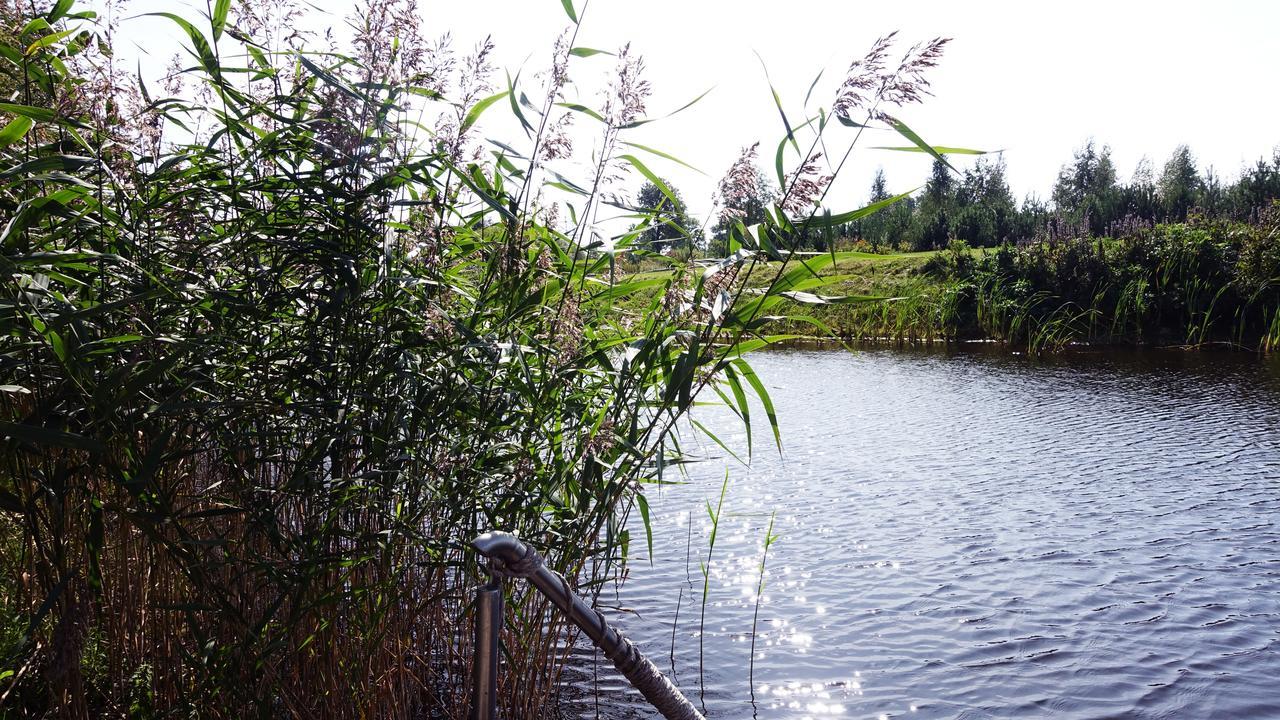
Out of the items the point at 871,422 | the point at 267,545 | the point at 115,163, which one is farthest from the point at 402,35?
the point at 871,422

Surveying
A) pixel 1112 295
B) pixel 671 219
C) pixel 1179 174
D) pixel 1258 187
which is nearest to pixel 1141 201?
pixel 1258 187

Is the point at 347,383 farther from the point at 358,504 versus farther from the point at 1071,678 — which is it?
the point at 1071,678

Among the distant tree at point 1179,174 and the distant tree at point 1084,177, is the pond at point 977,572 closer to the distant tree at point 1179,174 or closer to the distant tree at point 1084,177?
the distant tree at point 1179,174

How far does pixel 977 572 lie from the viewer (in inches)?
247

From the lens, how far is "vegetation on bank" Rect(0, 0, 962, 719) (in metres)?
2.55

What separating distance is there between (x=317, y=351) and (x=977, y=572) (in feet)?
16.5

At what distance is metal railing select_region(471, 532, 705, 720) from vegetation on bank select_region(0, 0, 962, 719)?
36.3 inches

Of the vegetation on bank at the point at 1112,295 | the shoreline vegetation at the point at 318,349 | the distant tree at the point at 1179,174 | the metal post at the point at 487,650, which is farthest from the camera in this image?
the distant tree at the point at 1179,174

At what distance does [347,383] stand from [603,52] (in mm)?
1317

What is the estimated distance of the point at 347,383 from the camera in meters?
2.75

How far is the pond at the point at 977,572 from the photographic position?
15.4ft

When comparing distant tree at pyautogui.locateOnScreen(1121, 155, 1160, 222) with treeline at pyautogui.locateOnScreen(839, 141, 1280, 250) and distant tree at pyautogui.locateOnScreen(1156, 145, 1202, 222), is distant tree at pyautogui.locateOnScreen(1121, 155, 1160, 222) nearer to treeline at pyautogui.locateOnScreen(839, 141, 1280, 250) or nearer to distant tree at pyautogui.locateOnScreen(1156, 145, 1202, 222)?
treeline at pyautogui.locateOnScreen(839, 141, 1280, 250)

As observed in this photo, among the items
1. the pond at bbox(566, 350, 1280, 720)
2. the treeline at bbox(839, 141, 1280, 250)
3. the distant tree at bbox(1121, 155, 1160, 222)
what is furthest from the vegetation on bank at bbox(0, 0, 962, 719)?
the distant tree at bbox(1121, 155, 1160, 222)

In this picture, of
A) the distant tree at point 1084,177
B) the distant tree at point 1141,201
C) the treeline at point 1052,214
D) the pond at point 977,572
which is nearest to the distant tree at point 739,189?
the pond at point 977,572
